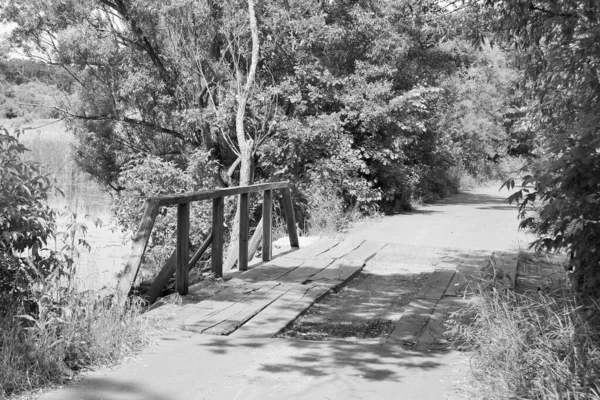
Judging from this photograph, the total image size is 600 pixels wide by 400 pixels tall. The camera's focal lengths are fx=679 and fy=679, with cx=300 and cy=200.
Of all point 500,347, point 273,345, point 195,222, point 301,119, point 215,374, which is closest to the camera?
point 500,347

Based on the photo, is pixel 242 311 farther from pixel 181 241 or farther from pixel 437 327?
pixel 437 327

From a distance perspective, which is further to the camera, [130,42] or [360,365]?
[130,42]

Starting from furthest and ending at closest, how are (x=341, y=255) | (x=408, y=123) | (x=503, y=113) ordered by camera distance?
1. (x=503, y=113)
2. (x=408, y=123)
3. (x=341, y=255)

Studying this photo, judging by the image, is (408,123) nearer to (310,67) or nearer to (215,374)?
(310,67)

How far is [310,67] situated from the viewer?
59.5ft

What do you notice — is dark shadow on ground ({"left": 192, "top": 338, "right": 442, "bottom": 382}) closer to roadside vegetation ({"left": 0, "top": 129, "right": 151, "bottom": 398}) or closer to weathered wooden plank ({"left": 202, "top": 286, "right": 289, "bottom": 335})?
weathered wooden plank ({"left": 202, "top": 286, "right": 289, "bottom": 335})

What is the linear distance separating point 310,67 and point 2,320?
47.1ft

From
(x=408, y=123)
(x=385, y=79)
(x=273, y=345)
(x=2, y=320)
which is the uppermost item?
(x=385, y=79)

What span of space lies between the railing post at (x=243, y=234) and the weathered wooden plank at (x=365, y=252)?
5.71 feet

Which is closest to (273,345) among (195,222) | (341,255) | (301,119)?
(341,255)

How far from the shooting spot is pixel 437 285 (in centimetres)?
797

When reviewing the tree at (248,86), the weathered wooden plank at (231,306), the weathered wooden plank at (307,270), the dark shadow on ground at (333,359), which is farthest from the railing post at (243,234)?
the tree at (248,86)

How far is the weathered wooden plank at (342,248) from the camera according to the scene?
10.4 metres

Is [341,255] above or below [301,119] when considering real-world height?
below
